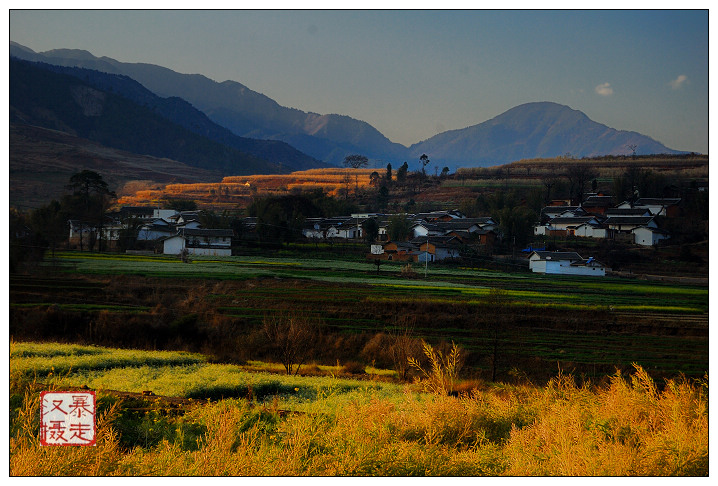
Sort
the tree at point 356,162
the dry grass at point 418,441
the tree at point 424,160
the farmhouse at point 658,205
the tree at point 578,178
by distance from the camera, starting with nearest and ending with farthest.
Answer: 1. the dry grass at point 418,441
2. the farmhouse at point 658,205
3. the tree at point 578,178
4. the tree at point 424,160
5. the tree at point 356,162

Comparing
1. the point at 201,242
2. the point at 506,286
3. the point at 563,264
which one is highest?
the point at 201,242

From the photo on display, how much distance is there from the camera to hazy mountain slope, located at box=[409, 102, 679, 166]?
929 cm

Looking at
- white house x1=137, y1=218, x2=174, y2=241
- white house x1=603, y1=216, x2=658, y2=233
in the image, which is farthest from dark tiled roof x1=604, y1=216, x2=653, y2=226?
white house x1=137, y1=218, x2=174, y2=241

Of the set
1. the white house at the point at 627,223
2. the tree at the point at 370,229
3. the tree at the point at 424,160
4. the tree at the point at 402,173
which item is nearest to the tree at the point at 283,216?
the tree at the point at 370,229

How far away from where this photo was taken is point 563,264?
912 centimetres

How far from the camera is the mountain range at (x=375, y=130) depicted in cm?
938

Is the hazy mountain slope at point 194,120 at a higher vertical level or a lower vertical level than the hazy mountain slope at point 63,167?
higher

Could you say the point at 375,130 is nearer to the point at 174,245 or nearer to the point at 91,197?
the point at 174,245

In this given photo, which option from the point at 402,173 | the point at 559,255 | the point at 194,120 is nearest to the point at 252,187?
the point at 194,120

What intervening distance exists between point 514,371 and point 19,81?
10642 millimetres

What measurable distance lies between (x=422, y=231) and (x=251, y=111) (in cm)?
420

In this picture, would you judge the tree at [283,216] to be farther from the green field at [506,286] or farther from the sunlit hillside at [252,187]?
the green field at [506,286]

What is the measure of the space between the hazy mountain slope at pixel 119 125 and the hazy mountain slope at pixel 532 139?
3689 mm
